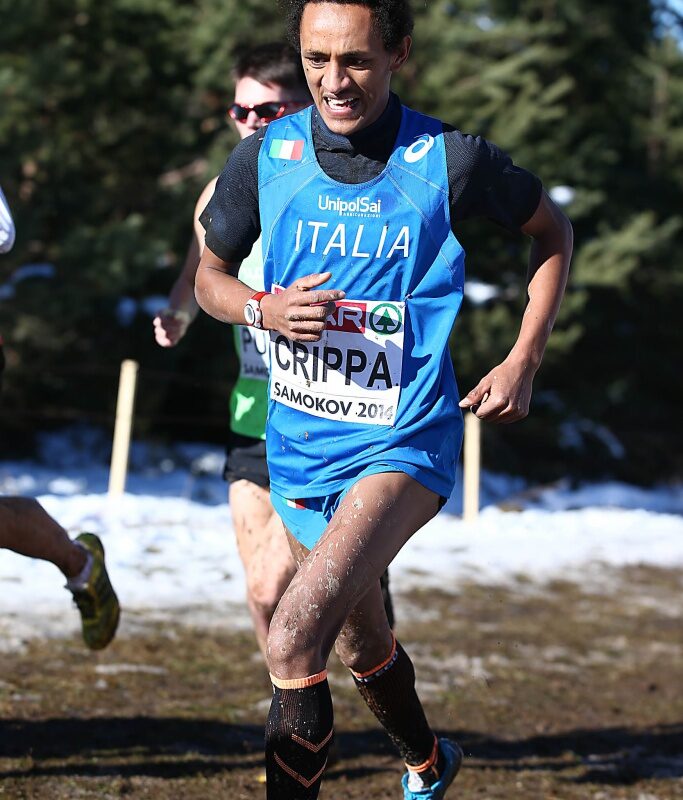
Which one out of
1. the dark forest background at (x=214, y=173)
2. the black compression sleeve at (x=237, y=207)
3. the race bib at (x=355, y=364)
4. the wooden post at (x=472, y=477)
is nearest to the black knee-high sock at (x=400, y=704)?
the race bib at (x=355, y=364)

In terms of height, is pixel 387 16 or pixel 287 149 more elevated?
pixel 387 16

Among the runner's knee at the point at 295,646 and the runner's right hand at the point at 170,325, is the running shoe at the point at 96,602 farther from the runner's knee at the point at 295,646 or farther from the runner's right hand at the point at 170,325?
the runner's knee at the point at 295,646

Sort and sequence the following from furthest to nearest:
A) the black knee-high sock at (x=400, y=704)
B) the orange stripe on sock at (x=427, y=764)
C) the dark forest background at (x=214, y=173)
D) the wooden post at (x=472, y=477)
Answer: the dark forest background at (x=214, y=173) → the wooden post at (x=472, y=477) → the orange stripe on sock at (x=427, y=764) → the black knee-high sock at (x=400, y=704)

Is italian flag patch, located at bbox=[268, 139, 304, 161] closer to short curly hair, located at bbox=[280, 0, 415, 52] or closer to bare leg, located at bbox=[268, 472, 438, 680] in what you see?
short curly hair, located at bbox=[280, 0, 415, 52]

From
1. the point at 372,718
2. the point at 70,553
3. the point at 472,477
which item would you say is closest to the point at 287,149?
the point at 70,553

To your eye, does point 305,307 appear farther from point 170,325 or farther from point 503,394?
point 170,325

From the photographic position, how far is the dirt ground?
3719 millimetres

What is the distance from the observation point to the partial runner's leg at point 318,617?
98.8 inches

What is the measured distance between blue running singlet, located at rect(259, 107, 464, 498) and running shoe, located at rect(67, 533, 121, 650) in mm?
1350

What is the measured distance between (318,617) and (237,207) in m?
1.02

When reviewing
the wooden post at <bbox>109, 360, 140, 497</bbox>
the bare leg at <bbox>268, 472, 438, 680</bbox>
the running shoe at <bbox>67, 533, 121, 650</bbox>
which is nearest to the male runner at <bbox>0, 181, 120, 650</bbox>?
the running shoe at <bbox>67, 533, 121, 650</bbox>

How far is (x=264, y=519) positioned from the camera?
379cm

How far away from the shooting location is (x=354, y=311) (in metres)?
2.70

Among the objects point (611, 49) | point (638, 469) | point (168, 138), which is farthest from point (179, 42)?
point (638, 469)
